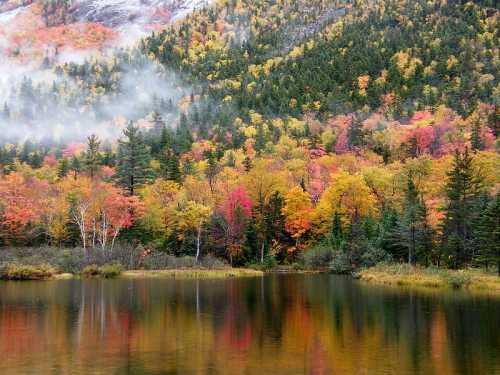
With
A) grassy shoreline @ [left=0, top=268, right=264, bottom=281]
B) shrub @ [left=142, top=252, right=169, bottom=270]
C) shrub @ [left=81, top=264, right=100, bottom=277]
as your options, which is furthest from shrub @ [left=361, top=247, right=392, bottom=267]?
shrub @ [left=81, top=264, right=100, bottom=277]

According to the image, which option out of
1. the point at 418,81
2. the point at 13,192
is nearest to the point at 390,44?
the point at 418,81

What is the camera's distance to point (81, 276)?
2677 inches

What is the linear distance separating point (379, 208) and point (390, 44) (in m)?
100

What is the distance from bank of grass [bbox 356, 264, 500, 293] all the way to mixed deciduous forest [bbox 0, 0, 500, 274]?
9.34ft

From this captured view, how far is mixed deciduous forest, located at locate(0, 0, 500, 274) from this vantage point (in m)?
75.6

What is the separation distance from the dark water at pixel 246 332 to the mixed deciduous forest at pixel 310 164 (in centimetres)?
1943

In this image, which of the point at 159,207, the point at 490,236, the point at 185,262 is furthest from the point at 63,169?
the point at 490,236

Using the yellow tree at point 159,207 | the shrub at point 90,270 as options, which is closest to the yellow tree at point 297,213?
the yellow tree at point 159,207

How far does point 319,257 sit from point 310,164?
120ft

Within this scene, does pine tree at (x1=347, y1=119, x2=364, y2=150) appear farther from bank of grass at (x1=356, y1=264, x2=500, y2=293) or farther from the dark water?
the dark water

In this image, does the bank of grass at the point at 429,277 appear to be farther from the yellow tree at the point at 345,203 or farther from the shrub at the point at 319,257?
the yellow tree at the point at 345,203

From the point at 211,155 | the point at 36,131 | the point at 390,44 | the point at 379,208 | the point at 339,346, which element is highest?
the point at 390,44

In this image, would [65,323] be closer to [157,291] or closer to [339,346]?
[339,346]

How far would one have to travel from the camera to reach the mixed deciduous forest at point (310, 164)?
75.6m
